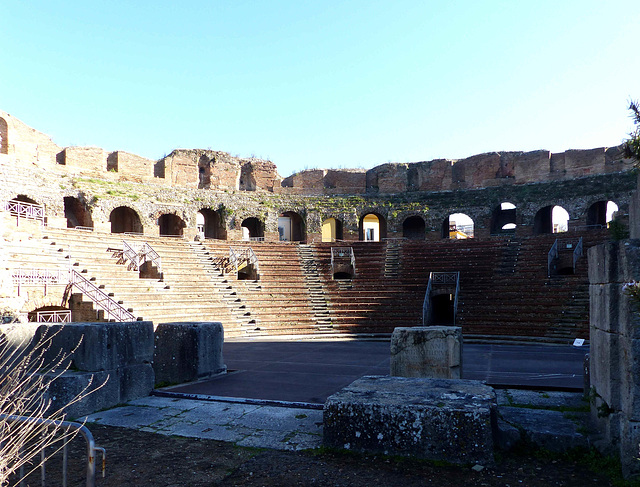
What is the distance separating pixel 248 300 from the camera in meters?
17.9

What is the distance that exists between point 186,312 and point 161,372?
821cm

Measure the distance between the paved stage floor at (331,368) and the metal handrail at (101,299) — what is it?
3.20 m

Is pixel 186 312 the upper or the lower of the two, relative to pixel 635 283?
lower

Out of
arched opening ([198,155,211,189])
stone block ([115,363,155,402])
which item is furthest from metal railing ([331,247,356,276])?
stone block ([115,363,155,402])

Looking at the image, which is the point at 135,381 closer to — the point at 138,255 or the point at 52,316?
the point at 52,316

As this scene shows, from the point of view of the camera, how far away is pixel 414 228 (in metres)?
27.7

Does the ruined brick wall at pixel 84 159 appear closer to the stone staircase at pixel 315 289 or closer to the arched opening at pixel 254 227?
the arched opening at pixel 254 227

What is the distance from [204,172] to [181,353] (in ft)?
69.2

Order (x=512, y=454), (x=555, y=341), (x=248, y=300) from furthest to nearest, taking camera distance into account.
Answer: (x=248, y=300)
(x=555, y=341)
(x=512, y=454)

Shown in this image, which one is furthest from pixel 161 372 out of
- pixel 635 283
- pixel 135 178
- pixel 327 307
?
pixel 135 178

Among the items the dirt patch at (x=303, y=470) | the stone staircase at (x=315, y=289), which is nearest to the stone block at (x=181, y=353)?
the dirt patch at (x=303, y=470)

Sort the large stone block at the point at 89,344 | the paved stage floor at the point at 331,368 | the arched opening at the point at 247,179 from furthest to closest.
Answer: the arched opening at the point at 247,179 → the paved stage floor at the point at 331,368 → the large stone block at the point at 89,344

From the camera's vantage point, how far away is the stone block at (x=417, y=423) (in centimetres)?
373

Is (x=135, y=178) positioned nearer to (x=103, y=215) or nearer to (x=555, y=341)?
(x=103, y=215)
